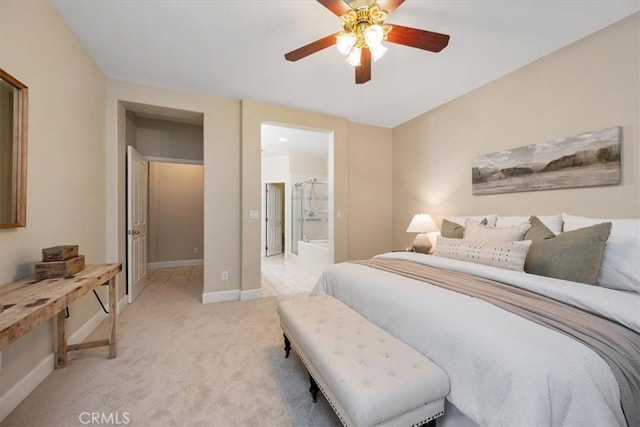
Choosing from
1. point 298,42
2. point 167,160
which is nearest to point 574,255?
point 298,42

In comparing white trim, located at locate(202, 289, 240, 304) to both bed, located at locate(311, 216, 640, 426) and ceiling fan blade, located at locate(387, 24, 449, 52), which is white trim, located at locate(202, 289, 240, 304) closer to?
bed, located at locate(311, 216, 640, 426)

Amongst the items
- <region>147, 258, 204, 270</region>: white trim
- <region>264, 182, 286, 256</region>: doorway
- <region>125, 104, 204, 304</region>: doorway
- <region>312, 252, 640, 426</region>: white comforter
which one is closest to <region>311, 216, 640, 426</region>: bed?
<region>312, 252, 640, 426</region>: white comforter

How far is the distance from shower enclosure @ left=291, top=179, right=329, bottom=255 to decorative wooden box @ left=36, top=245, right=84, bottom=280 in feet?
16.2

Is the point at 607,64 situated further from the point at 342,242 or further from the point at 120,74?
the point at 120,74

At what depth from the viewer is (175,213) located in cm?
533

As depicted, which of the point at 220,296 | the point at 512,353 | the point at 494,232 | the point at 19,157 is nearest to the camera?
the point at 512,353

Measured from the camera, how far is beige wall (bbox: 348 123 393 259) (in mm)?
4043

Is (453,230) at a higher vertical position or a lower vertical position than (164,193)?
lower

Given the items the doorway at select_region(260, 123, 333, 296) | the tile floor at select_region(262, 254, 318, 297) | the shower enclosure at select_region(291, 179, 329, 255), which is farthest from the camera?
the shower enclosure at select_region(291, 179, 329, 255)

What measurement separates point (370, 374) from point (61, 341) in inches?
86.2

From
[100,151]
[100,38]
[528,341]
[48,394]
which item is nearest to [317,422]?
[528,341]

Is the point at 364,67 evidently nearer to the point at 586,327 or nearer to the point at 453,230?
the point at 453,230

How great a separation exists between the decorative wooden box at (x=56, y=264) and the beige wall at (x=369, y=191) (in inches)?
125

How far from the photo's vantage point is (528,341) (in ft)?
3.02
